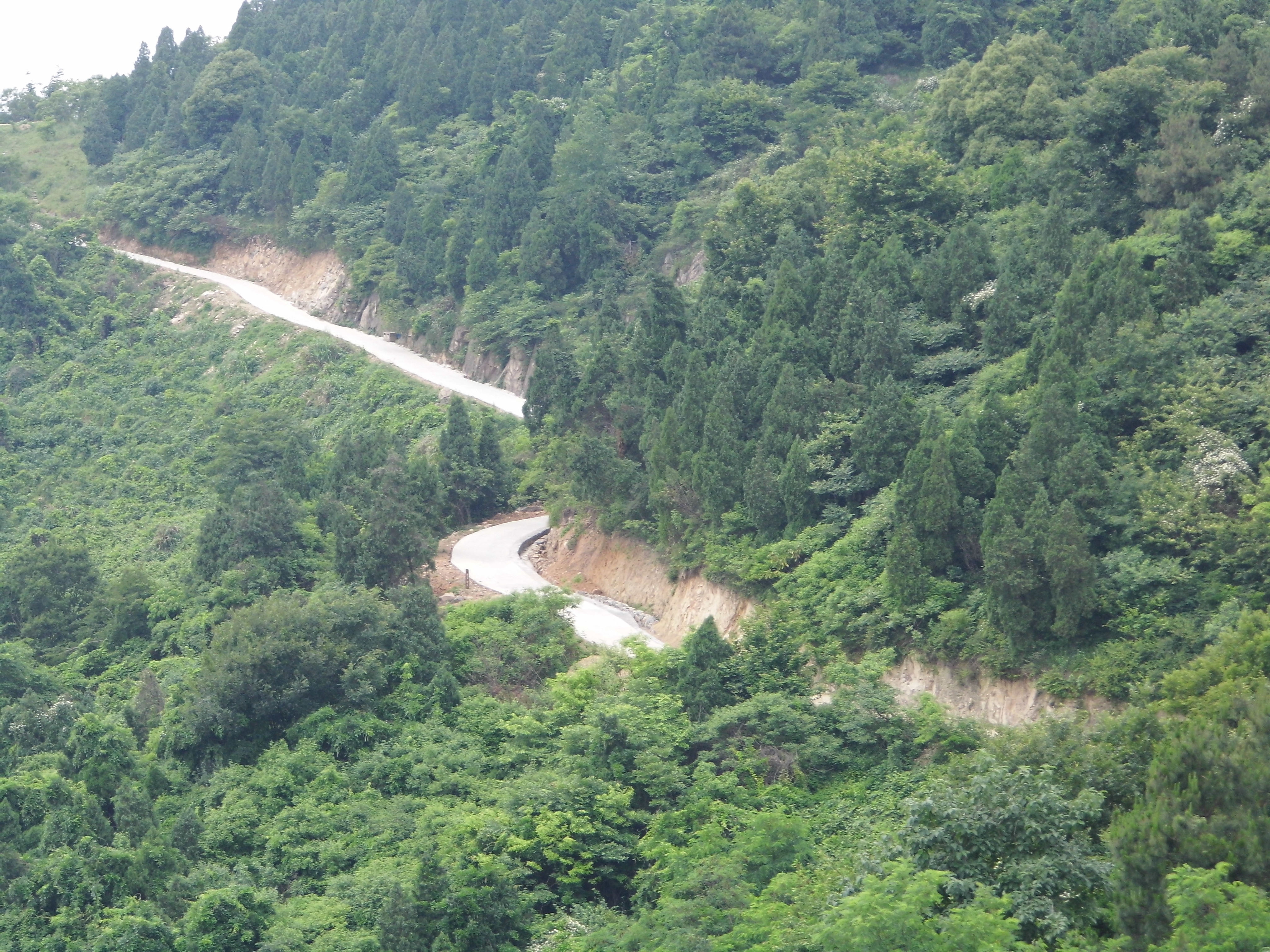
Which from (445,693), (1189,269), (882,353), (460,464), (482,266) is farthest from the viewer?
(482,266)

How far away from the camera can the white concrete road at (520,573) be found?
36.5 meters

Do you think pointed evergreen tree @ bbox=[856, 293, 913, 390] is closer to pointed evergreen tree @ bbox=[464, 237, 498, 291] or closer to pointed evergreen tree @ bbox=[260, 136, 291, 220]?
pointed evergreen tree @ bbox=[464, 237, 498, 291]

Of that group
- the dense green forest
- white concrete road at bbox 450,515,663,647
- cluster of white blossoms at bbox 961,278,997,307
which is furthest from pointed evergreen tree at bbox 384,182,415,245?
cluster of white blossoms at bbox 961,278,997,307

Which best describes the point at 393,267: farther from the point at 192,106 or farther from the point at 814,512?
the point at 814,512

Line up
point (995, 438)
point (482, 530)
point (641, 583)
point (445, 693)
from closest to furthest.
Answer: point (995, 438) → point (445, 693) → point (641, 583) → point (482, 530)

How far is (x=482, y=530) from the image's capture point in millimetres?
→ 46719

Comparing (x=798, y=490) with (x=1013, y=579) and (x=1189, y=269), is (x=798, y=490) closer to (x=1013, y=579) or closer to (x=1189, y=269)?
(x=1013, y=579)

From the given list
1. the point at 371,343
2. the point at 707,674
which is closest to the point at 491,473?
the point at 371,343

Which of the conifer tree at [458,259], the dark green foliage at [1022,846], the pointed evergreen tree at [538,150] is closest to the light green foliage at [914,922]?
the dark green foliage at [1022,846]

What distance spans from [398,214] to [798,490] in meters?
36.5

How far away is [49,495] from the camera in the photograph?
5650 cm

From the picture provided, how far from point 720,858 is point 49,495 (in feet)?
133

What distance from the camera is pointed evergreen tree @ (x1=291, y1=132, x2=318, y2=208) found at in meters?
69.9

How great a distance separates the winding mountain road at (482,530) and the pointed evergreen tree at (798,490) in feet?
14.1
